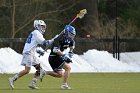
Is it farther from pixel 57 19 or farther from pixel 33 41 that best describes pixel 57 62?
pixel 57 19

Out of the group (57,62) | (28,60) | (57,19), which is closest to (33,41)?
(28,60)

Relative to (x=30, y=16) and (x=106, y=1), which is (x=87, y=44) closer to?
(x=30, y=16)

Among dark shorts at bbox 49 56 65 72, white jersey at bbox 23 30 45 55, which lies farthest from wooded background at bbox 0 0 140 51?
white jersey at bbox 23 30 45 55

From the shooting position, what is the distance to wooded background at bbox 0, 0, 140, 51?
43.1 m

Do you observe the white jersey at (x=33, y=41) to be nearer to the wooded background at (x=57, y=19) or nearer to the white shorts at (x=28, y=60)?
the white shorts at (x=28, y=60)

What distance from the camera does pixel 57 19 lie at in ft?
152

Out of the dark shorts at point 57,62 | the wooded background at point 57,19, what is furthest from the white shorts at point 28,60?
the wooded background at point 57,19

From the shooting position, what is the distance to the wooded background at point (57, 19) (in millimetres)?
43094

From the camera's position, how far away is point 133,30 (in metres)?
45.5

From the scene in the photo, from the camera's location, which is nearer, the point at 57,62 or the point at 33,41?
the point at 33,41

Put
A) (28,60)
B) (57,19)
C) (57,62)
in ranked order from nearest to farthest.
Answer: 1. (28,60)
2. (57,62)
3. (57,19)

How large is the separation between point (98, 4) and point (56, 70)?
32.9 meters

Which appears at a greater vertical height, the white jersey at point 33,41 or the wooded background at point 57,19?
the white jersey at point 33,41

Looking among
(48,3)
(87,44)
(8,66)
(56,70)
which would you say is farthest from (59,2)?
(56,70)
